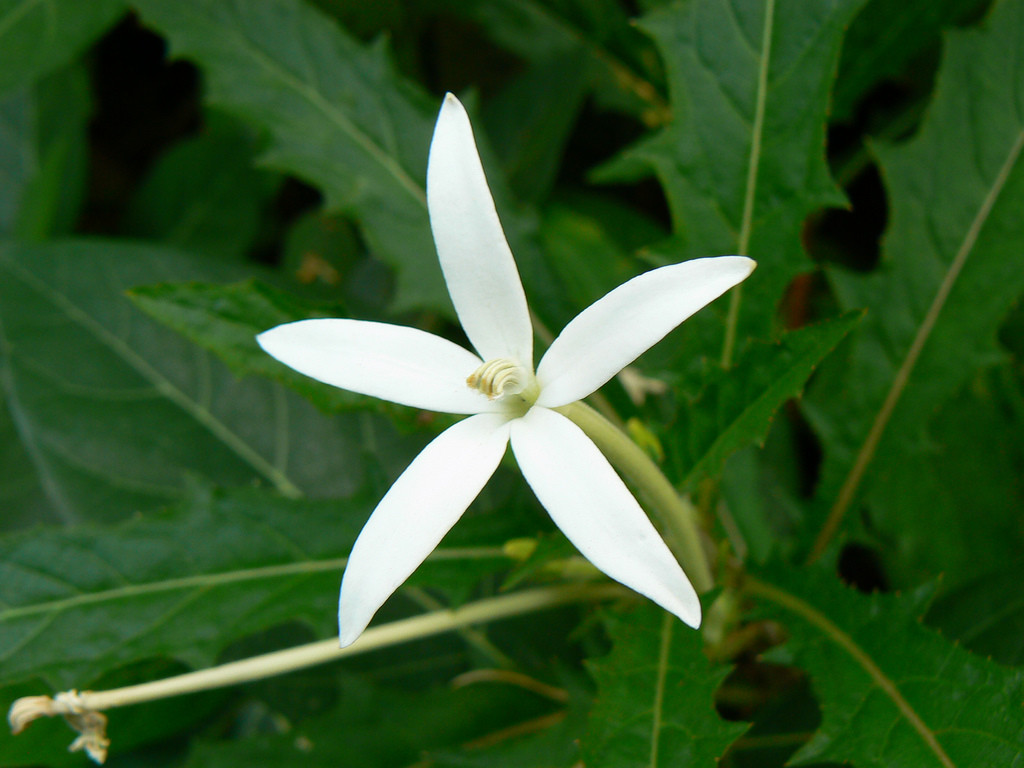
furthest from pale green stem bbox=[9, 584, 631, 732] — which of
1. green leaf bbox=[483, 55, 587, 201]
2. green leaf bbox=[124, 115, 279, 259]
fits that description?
green leaf bbox=[124, 115, 279, 259]

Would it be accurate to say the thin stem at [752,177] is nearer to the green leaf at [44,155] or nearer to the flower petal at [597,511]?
the flower petal at [597,511]

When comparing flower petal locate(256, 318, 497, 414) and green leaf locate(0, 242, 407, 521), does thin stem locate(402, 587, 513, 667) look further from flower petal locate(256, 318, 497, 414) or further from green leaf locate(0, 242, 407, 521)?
flower petal locate(256, 318, 497, 414)

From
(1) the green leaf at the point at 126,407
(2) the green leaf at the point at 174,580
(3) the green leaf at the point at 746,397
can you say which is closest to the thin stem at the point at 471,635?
(1) the green leaf at the point at 126,407

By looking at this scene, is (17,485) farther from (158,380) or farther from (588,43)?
(588,43)

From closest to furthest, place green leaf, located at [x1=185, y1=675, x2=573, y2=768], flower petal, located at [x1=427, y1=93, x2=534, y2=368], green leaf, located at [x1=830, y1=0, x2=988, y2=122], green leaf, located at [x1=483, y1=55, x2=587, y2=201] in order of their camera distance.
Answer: flower petal, located at [x1=427, y1=93, x2=534, y2=368] → green leaf, located at [x1=185, y1=675, x2=573, y2=768] → green leaf, located at [x1=830, y1=0, x2=988, y2=122] → green leaf, located at [x1=483, y1=55, x2=587, y2=201]

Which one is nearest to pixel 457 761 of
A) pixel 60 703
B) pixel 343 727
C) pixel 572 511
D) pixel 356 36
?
pixel 343 727

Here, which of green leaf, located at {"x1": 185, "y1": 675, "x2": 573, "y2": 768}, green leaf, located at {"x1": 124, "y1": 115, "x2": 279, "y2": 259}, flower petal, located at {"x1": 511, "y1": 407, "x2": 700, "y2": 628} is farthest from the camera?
green leaf, located at {"x1": 124, "y1": 115, "x2": 279, "y2": 259}

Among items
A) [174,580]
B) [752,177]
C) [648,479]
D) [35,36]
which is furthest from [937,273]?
[35,36]
